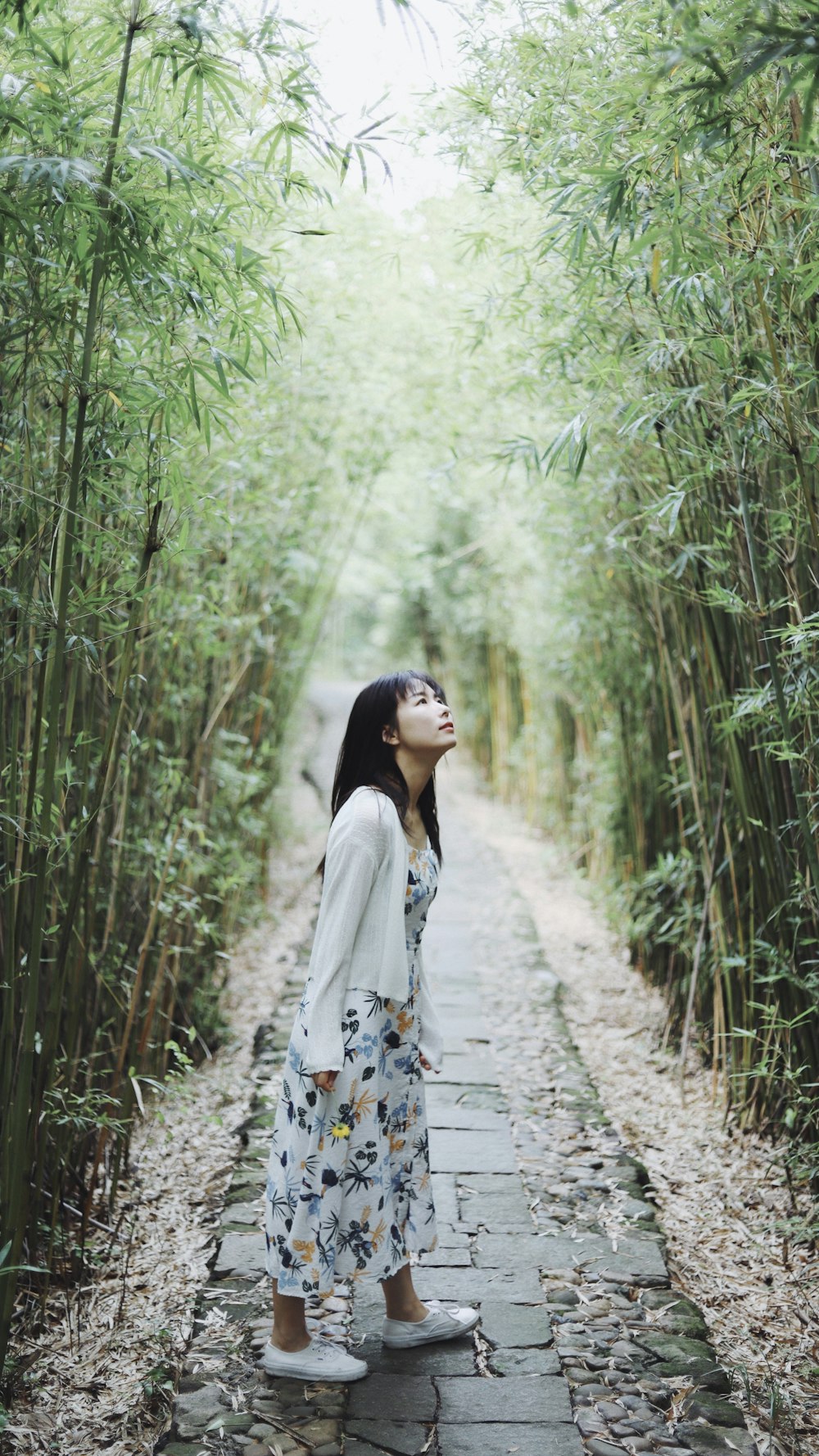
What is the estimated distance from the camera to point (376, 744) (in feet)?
6.24

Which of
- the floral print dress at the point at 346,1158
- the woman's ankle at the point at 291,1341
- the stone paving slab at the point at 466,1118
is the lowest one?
the stone paving slab at the point at 466,1118

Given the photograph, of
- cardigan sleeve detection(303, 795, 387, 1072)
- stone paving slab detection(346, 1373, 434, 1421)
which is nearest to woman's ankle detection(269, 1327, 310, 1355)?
stone paving slab detection(346, 1373, 434, 1421)

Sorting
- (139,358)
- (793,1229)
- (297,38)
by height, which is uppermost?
(297,38)

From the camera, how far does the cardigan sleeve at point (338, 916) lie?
1715mm

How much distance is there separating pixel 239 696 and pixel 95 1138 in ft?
7.50

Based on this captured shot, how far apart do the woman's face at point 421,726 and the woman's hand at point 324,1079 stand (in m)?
0.54

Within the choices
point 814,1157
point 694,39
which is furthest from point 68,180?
point 814,1157

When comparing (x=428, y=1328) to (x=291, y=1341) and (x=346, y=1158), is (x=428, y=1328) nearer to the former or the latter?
(x=291, y=1341)

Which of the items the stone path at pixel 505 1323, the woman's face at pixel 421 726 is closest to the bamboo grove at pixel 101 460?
the stone path at pixel 505 1323

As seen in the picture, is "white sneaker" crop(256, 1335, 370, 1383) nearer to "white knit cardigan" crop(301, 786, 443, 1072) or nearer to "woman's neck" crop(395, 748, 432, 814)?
"white knit cardigan" crop(301, 786, 443, 1072)

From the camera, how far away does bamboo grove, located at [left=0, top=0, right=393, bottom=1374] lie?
1.62 meters

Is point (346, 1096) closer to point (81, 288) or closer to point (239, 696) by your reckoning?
point (81, 288)

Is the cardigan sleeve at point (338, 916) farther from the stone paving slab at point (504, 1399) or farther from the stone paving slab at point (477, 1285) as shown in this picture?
the stone paving slab at point (477, 1285)

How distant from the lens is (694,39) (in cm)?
131
